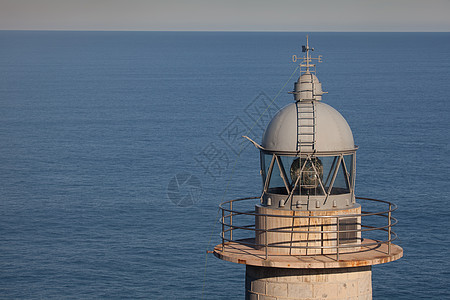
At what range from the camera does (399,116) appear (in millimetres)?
138750

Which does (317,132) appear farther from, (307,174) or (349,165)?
(349,165)

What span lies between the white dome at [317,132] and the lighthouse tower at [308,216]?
0.02 metres

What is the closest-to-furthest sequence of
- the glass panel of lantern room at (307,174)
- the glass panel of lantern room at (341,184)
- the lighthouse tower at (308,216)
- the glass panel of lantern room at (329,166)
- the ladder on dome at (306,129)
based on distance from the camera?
the lighthouse tower at (308,216) → the ladder on dome at (306,129) → the glass panel of lantern room at (307,174) → the glass panel of lantern room at (329,166) → the glass panel of lantern room at (341,184)

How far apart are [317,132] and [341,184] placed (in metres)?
1.29

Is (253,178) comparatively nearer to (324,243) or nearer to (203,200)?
(203,200)

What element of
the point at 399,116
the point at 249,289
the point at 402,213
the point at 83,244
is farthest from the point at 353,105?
the point at 249,289

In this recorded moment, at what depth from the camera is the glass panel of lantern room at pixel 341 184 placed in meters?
16.0

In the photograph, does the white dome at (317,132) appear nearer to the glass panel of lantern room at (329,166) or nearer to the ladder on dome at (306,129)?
the ladder on dome at (306,129)

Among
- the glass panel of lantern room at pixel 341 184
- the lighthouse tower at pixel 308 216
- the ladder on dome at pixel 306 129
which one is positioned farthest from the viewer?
the glass panel of lantern room at pixel 341 184

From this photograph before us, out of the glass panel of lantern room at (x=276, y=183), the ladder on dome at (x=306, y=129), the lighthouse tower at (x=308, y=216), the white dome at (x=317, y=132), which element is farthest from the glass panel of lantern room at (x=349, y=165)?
the glass panel of lantern room at (x=276, y=183)

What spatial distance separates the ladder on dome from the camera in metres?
15.5

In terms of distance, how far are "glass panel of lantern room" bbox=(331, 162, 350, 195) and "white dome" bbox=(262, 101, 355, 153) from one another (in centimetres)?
49

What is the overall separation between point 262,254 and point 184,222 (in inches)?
2448

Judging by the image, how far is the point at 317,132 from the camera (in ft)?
51.0
